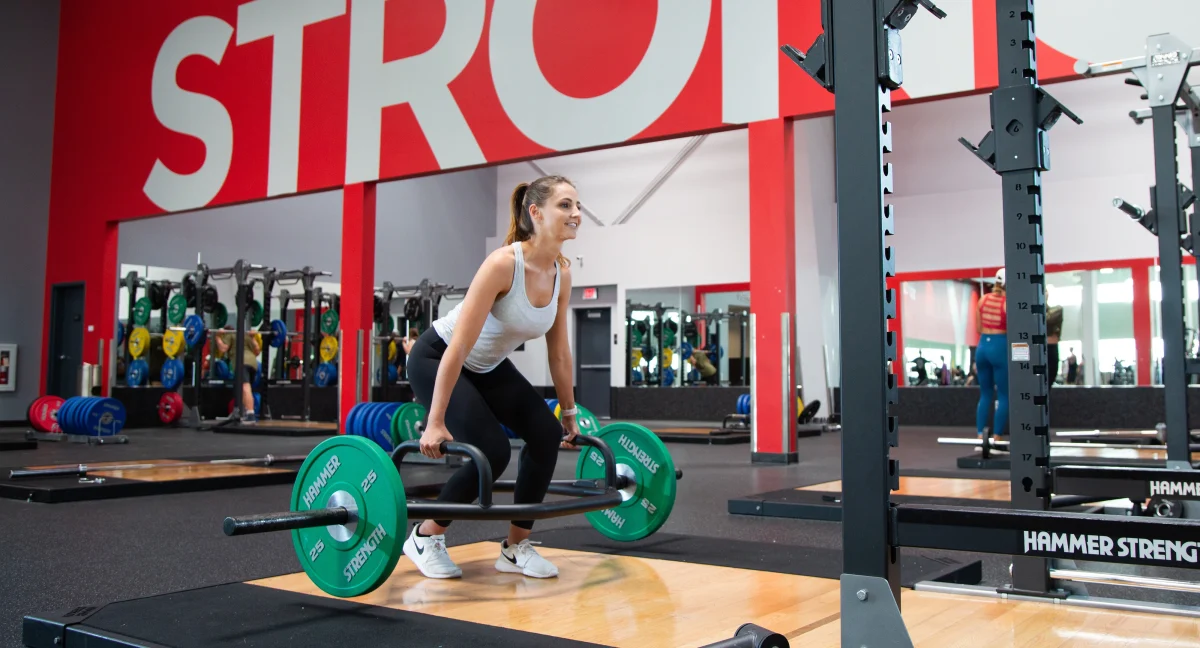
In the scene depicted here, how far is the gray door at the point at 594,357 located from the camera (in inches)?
495

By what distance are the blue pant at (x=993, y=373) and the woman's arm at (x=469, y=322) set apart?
14.2 ft

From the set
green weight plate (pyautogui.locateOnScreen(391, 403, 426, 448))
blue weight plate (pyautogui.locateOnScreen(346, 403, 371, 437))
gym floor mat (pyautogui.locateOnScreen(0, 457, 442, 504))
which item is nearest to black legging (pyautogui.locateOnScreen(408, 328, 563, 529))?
gym floor mat (pyautogui.locateOnScreen(0, 457, 442, 504))

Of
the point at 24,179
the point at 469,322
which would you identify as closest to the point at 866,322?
the point at 469,322

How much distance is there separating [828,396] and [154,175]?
308 inches

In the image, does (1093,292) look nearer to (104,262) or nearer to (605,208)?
(605,208)

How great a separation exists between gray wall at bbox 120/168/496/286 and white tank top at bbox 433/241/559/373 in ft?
28.3

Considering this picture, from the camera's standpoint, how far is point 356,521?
6.46 feet

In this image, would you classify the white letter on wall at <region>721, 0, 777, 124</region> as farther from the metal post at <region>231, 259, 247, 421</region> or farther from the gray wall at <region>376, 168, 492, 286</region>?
the gray wall at <region>376, 168, 492, 286</region>

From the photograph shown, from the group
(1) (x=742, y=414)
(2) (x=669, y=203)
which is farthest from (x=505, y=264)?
(2) (x=669, y=203)

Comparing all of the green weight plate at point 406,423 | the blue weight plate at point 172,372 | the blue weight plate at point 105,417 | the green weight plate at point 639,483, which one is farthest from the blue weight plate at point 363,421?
the blue weight plate at point 172,372

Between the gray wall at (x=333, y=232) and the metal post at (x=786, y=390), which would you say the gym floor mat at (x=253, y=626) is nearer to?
the metal post at (x=786, y=390)

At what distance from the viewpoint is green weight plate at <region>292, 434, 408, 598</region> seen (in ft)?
6.26

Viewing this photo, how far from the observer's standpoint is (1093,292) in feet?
32.0

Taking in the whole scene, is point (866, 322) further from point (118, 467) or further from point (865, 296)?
point (118, 467)
